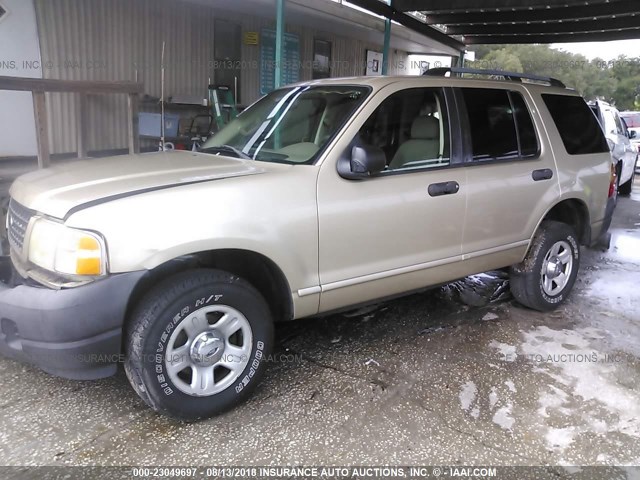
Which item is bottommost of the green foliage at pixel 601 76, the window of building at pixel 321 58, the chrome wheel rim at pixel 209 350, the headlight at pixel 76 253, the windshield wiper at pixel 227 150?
the chrome wheel rim at pixel 209 350

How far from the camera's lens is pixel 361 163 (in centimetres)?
317

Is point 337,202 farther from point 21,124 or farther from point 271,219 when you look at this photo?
point 21,124

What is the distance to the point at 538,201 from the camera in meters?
4.36

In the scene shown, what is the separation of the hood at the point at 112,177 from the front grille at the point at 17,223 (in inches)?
1.8

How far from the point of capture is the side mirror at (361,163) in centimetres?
316

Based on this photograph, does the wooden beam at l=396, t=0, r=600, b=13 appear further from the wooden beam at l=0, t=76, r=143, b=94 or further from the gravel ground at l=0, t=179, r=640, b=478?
the gravel ground at l=0, t=179, r=640, b=478

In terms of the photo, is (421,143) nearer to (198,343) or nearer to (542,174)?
(542,174)

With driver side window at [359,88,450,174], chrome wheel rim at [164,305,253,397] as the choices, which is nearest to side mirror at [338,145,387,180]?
driver side window at [359,88,450,174]

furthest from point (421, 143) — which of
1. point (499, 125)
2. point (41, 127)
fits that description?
point (41, 127)

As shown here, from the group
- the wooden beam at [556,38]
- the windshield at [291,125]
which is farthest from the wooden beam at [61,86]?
the wooden beam at [556,38]

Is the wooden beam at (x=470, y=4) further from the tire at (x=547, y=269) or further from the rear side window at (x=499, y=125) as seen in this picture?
the tire at (x=547, y=269)

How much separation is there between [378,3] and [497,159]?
694 centimetres

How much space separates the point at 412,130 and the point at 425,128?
0.09 metres

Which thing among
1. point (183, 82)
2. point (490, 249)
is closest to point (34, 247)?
point (490, 249)
